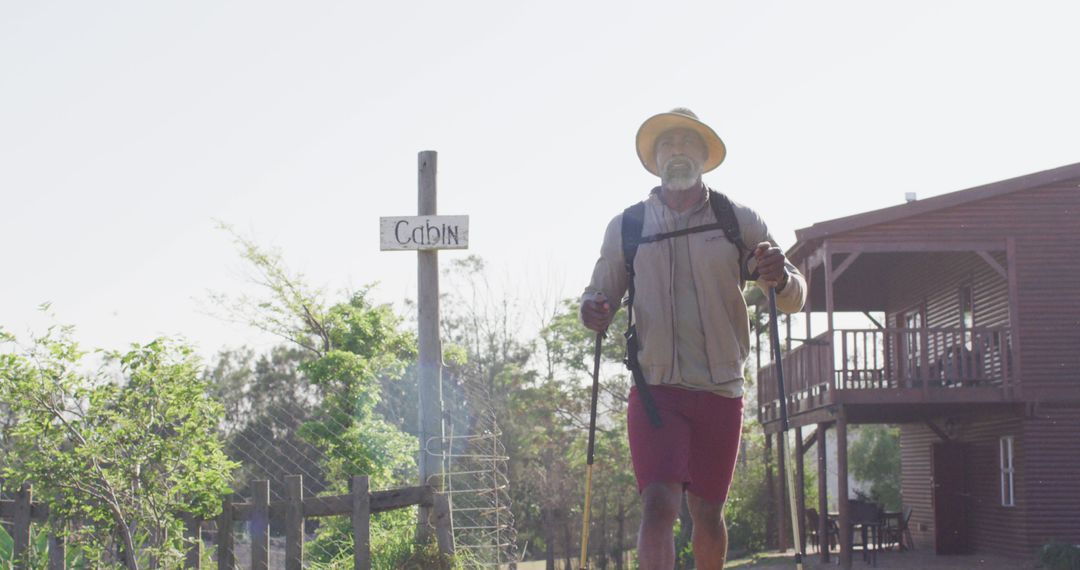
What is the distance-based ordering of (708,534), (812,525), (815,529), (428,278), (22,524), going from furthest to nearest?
1. (812,525)
2. (815,529)
3. (22,524)
4. (428,278)
5. (708,534)

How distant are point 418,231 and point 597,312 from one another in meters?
5.36

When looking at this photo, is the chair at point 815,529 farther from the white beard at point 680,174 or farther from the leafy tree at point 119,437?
the white beard at point 680,174

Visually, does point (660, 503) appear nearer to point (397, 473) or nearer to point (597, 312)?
point (597, 312)

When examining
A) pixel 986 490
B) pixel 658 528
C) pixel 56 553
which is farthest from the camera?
pixel 986 490

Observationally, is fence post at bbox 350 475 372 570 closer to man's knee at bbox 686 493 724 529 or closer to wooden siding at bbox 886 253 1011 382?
man's knee at bbox 686 493 724 529

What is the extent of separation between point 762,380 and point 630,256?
71.6ft

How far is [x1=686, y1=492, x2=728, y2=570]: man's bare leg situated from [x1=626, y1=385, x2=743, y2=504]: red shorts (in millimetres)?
36

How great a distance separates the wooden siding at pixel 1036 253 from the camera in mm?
18812

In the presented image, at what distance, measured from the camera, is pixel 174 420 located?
8.73m

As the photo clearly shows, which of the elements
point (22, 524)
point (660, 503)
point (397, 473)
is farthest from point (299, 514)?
point (397, 473)

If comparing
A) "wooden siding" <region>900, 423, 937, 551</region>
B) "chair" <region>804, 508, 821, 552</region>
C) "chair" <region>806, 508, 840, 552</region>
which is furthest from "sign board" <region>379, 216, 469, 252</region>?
"wooden siding" <region>900, 423, 937, 551</region>

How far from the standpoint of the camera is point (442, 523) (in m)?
9.88

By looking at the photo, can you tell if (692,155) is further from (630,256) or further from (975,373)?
(975,373)

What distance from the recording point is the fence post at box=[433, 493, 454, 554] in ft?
32.3
